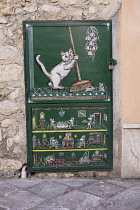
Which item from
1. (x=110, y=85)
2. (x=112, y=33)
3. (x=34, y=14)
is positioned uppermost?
(x=34, y=14)

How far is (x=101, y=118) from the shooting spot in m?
4.28

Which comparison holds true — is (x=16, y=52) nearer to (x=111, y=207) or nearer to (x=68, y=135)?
(x=68, y=135)

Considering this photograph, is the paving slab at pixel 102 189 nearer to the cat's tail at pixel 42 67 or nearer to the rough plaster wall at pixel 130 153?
the rough plaster wall at pixel 130 153

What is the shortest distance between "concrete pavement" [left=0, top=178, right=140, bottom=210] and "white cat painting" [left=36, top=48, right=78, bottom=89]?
1.48 metres

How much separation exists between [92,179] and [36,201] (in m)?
1.15

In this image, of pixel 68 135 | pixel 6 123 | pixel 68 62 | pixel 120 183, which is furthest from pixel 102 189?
pixel 68 62

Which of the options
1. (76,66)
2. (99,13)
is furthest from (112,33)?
(76,66)

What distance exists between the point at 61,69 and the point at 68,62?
0.50ft

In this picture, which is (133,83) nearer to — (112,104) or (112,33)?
(112,104)

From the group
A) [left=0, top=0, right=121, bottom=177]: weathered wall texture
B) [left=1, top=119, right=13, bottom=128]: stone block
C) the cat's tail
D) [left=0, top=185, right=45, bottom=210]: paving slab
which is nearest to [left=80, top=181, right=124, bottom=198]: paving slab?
[left=0, top=185, right=45, bottom=210]: paving slab

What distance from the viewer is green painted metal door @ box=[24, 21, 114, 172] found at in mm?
4176

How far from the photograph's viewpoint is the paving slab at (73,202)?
3.24 m

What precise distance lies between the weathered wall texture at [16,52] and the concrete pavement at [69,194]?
19.8 inches

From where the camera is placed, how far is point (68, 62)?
4.20 meters
